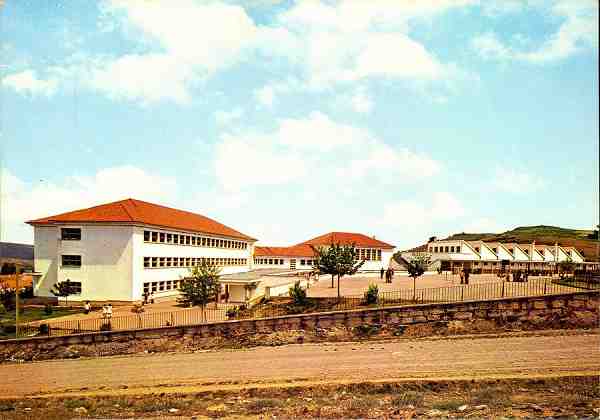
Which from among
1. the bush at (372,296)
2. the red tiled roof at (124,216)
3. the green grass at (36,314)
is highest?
the red tiled roof at (124,216)

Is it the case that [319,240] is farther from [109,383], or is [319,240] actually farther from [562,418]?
[562,418]

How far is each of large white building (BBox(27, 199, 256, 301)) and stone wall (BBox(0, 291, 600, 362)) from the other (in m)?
12.7

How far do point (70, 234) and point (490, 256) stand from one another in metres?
47.9

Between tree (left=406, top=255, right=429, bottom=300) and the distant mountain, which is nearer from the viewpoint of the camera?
tree (left=406, top=255, right=429, bottom=300)

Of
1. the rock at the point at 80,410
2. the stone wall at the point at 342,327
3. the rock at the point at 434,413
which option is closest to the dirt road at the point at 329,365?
the stone wall at the point at 342,327

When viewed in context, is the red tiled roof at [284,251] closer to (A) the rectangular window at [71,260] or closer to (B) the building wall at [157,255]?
(B) the building wall at [157,255]

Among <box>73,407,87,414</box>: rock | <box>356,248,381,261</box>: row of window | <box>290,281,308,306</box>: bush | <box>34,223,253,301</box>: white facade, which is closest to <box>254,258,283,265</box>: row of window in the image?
<box>356,248,381,261</box>: row of window

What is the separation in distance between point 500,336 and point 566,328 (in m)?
3.05

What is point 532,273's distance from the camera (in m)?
45.5

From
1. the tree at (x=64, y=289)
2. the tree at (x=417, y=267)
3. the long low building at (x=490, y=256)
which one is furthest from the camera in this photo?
the long low building at (x=490, y=256)

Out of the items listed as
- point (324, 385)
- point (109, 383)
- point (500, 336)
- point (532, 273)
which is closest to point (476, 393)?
point (324, 385)

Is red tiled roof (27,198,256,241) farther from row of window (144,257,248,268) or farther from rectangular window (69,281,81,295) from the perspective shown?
rectangular window (69,281,81,295)

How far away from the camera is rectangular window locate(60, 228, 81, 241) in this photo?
1423 inches

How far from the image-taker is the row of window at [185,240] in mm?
38125
